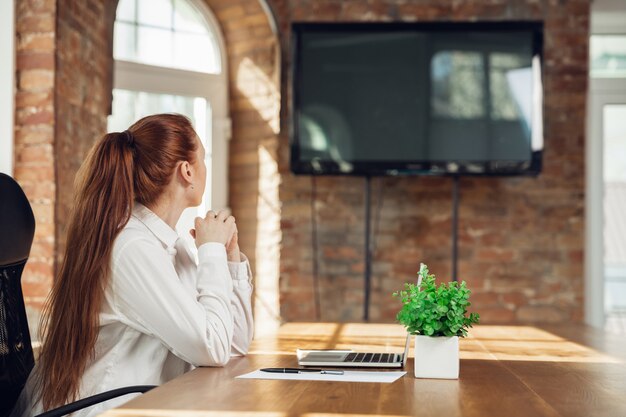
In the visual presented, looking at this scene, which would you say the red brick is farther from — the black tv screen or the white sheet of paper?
the white sheet of paper

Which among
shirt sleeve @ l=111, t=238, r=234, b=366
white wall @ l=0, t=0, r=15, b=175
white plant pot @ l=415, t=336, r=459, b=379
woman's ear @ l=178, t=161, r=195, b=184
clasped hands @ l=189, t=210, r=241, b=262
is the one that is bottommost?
white plant pot @ l=415, t=336, r=459, b=379

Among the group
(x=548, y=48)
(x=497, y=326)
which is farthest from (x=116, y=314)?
(x=548, y=48)

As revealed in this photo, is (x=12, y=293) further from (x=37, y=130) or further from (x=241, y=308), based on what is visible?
(x=37, y=130)

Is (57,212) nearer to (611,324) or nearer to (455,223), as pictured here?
(455,223)

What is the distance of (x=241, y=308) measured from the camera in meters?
2.26

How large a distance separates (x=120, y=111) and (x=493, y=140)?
6.26ft

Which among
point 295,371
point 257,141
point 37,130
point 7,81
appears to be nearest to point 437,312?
point 295,371

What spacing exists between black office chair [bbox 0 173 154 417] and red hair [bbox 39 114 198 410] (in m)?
0.12

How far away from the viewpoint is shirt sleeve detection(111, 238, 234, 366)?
1.79 meters

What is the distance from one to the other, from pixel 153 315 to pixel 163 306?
29 mm

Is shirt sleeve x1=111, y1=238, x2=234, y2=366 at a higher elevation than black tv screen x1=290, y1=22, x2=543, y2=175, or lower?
lower

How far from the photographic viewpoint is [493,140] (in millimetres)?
4566

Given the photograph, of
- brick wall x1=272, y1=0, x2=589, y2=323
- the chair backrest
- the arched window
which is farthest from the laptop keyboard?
brick wall x1=272, y1=0, x2=589, y2=323

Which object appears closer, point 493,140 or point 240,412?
point 240,412
